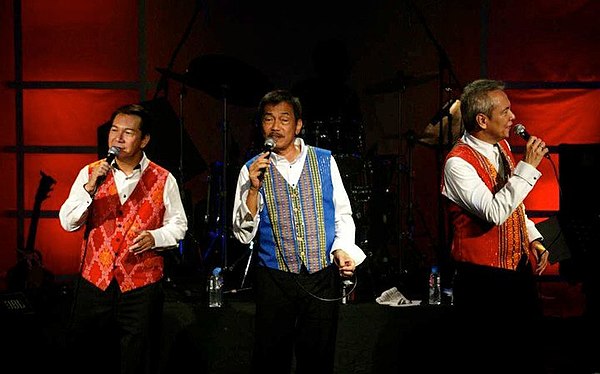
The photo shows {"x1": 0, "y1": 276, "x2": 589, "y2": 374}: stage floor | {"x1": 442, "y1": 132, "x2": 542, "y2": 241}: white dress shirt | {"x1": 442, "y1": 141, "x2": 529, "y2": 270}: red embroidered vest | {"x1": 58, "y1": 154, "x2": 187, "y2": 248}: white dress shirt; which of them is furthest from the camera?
{"x1": 0, "y1": 276, "x2": 589, "y2": 374}: stage floor

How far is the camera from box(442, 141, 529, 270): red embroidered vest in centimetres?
319

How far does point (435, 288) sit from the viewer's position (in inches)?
186

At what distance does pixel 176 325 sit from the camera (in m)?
4.26

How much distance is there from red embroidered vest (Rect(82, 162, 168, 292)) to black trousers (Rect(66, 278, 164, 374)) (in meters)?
0.05

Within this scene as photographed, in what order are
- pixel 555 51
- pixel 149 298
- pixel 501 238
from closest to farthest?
pixel 501 238 → pixel 149 298 → pixel 555 51

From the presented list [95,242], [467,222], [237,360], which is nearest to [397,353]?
[237,360]

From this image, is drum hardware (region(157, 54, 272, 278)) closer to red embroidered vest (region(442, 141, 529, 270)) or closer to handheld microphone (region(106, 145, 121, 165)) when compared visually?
handheld microphone (region(106, 145, 121, 165))

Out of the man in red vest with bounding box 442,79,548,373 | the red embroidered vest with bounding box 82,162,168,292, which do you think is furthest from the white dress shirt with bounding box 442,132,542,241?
the red embroidered vest with bounding box 82,162,168,292

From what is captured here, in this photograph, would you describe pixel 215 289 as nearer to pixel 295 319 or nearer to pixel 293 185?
pixel 295 319

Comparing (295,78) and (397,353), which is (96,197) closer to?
(397,353)

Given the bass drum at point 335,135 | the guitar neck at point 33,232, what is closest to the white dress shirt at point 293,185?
the bass drum at point 335,135

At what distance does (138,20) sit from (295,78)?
155cm

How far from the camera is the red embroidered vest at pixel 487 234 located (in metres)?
3.19

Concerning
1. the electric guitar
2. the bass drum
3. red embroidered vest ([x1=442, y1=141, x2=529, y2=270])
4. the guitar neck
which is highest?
the bass drum
